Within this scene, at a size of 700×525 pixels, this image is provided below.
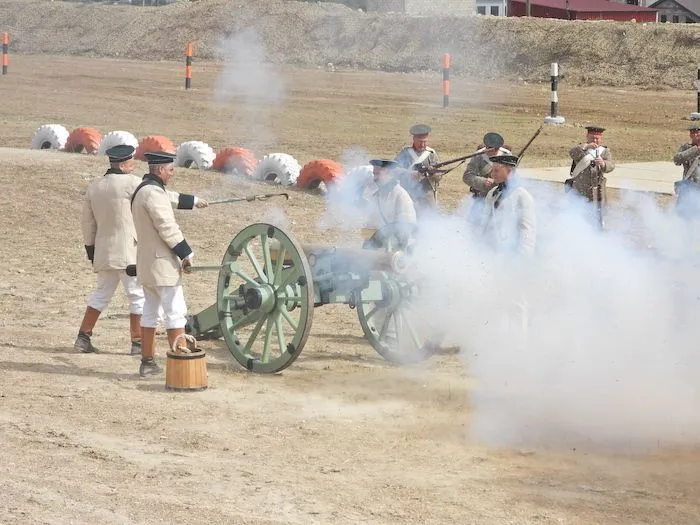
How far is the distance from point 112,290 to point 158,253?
1.03 m

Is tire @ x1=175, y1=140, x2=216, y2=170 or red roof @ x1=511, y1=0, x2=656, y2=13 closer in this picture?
tire @ x1=175, y1=140, x2=216, y2=170

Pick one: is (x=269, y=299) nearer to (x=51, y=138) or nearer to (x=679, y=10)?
(x=51, y=138)

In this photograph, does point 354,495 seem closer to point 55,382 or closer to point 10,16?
point 55,382

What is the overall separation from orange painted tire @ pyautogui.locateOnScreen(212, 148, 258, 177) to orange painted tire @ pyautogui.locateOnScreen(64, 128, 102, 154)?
1.89 m

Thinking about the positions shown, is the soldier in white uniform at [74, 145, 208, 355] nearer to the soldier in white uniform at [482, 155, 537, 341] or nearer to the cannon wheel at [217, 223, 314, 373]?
the cannon wheel at [217, 223, 314, 373]

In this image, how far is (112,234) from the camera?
10.5 metres

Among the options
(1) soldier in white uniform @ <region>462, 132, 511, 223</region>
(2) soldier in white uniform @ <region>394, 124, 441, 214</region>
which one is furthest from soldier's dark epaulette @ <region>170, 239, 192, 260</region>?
(2) soldier in white uniform @ <region>394, 124, 441, 214</region>

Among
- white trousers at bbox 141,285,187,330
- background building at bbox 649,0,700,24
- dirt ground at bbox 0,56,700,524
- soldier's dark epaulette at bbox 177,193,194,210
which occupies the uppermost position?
background building at bbox 649,0,700,24

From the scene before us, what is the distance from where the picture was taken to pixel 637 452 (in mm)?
8141

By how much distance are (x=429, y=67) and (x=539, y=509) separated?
3340cm

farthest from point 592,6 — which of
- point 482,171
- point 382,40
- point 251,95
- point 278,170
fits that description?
point 482,171

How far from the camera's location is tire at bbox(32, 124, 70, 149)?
19.7 meters

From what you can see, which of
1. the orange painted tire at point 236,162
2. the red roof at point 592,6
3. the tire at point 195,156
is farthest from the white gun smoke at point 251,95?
the red roof at point 592,6

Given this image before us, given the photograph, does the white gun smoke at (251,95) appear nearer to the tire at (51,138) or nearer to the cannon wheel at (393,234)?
the tire at (51,138)
